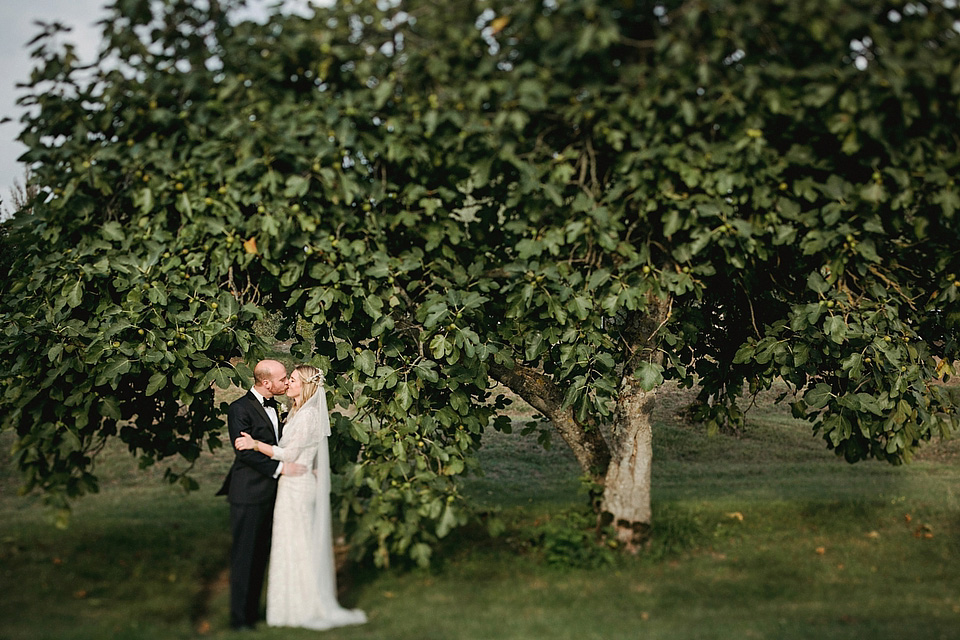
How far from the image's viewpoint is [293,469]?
592 centimetres

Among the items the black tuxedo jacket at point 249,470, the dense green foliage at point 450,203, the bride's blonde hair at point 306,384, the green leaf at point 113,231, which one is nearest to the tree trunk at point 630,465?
the dense green foliage at point 450,203

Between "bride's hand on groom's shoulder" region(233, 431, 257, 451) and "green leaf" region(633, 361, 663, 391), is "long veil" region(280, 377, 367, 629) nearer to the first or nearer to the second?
"bride's hand on groom's shoulder" region(233, 431, 257, 451)

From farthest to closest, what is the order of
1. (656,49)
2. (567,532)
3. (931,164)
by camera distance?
(567,532) < (931,164) < (656,49)

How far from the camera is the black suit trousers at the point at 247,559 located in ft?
18.8

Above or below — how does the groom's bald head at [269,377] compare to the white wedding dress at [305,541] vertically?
above

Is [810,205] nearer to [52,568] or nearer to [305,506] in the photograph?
[305,506]

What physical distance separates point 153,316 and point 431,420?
230 cm

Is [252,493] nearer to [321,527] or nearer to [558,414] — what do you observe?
[321,527]

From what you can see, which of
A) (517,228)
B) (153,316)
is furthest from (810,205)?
(153,316)

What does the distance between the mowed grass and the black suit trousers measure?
0.19 m

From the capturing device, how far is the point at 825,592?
6.19m

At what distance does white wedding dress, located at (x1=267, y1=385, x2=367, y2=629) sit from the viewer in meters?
5.74

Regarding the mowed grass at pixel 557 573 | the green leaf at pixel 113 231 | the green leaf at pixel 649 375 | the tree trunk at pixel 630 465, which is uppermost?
the green leaf at pixel 113 231

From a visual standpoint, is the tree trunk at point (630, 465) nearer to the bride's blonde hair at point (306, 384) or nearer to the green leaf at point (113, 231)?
the bride's blonde hair at point (306, 384)
